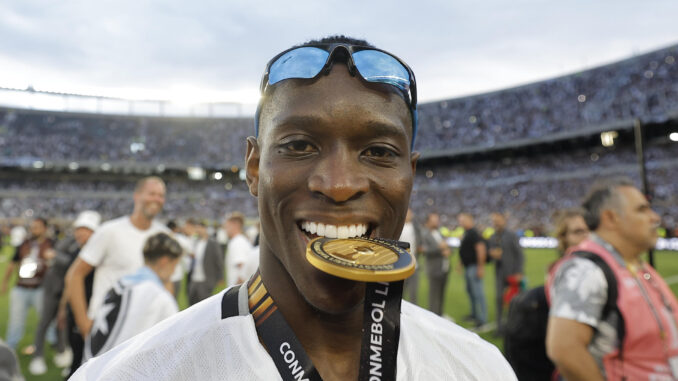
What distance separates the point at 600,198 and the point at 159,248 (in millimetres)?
3327

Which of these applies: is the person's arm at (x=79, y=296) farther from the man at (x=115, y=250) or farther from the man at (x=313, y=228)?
the man at (x=313, y=228)

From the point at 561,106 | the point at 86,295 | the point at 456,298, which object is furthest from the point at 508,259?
the point at 561,106

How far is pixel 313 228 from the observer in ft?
3.77

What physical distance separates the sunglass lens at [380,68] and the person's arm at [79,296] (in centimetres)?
376

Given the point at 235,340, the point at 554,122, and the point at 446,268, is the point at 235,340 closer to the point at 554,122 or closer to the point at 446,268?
the point at 446,268

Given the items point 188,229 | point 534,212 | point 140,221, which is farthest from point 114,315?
point 534,212

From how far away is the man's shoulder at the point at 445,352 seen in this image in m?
1.29

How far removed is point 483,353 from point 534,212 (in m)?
37.5

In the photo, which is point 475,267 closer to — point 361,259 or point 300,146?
point 300,146


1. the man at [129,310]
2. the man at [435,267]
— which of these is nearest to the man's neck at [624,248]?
the man at [129,310]

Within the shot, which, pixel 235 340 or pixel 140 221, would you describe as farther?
pixel 140 221

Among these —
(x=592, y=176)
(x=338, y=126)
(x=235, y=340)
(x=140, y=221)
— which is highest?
(x=592, y=176)

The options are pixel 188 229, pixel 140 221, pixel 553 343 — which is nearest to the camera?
pixel 553 343

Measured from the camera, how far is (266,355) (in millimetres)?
1152
